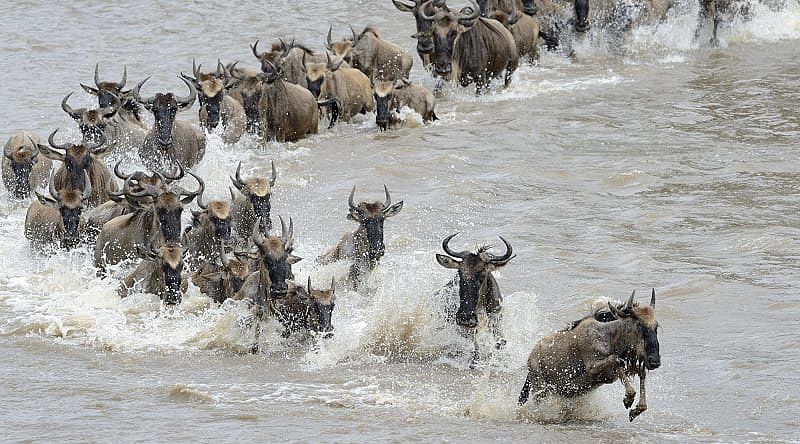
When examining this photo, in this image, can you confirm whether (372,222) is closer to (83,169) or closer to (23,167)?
(83,169)

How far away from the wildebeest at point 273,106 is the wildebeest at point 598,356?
9.48 metres

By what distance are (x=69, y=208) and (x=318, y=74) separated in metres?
6.41

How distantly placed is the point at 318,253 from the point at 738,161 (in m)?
6.12

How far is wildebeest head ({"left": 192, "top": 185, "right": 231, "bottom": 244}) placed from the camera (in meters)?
12.9

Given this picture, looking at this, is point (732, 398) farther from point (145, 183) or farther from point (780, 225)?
point (145, 183)

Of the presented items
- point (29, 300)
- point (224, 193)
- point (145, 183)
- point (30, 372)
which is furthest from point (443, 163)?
point (30, 372)

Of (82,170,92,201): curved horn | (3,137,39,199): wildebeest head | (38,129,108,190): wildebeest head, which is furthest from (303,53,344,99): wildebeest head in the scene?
(82,170,92,201): curved horn

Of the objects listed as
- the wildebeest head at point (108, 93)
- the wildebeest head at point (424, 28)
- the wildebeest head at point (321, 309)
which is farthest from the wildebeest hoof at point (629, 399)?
the wildebeest head at point (424, 28)

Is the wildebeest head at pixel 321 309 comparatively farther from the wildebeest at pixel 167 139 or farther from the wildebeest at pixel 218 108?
the wildebeest at pixel 218 108

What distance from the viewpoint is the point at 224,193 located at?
1630cm

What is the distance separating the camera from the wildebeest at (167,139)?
53.6 feet

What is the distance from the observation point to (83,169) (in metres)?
14.8

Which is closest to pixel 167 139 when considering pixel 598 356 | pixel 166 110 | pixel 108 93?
pixel 166 110

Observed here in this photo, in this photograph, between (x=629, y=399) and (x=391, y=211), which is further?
(x=391, y=211)
